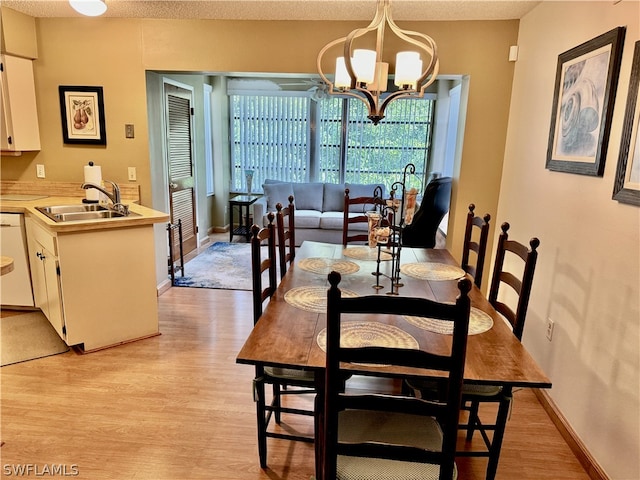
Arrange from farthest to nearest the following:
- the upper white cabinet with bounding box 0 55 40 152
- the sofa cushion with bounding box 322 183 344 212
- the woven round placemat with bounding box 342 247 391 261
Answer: the sofa cushion with bounding box 322 183 344 212 → the upper white cabinet with bounding box 0 55 40 152 → the woven round placemat with bounding box 342 247 391 261

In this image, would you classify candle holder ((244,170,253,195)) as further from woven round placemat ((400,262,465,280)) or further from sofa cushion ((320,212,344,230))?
woven round placemat ((400,262,465,280))

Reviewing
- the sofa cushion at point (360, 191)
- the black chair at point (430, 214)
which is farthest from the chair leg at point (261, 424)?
the sofa cushion at point (360, 191)

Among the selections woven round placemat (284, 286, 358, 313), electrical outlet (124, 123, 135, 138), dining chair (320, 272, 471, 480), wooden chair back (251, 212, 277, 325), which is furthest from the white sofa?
dining chair (320, 272, 471, 480)

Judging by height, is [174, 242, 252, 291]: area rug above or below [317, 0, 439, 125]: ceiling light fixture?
below

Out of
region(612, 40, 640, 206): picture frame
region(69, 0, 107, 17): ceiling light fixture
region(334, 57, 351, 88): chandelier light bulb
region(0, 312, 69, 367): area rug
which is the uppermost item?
region(69, 0, 107, 17): ceiling light fixture

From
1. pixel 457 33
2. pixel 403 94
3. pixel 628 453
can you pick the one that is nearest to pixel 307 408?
pixel 628 453

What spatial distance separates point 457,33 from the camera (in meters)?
3.13

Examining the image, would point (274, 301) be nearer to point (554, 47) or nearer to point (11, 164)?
point (554, 47)

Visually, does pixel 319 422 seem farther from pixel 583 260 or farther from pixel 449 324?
pixel 583 260

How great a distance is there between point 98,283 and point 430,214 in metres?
2.99

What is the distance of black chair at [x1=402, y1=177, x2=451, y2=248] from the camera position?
4082 mm

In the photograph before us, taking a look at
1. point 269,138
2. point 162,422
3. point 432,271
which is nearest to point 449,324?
point 432,271

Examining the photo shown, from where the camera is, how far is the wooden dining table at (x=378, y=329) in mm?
1334

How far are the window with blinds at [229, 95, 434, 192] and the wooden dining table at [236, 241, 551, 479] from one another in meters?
4.08
